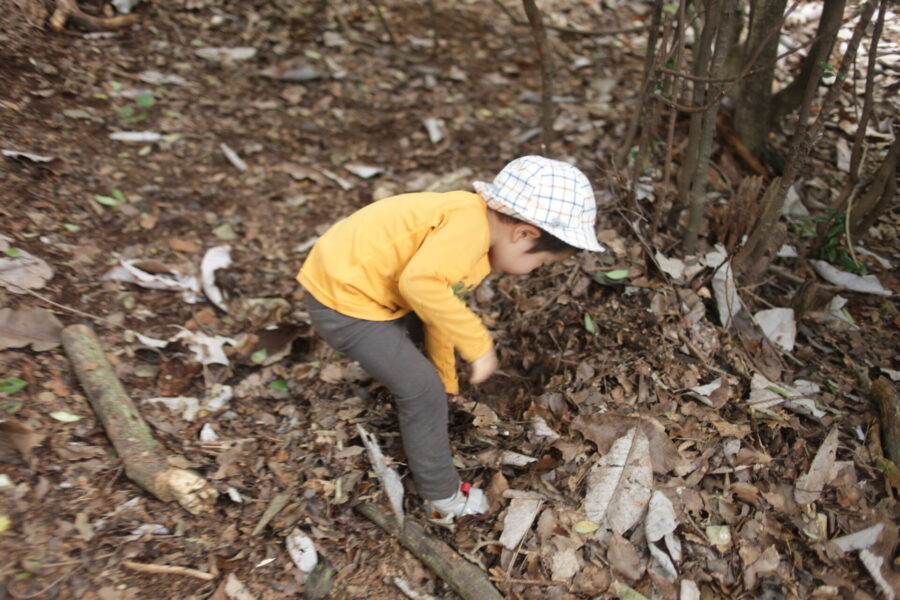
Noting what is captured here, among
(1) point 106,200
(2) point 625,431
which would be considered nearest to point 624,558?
(2) point 625,431

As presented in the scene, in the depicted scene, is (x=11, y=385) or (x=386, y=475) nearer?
(x=11, y=385)

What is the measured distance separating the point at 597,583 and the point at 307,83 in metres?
4.41

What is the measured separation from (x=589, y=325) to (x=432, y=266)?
128 cm

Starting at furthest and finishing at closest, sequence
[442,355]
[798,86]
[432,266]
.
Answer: [798,86] < [442,355] < [432,266]

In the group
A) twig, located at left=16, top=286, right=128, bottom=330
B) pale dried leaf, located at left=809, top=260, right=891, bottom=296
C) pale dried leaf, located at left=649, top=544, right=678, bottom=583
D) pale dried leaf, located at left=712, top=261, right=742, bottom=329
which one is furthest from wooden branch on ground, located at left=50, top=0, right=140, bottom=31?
pale dried leaf, located at left=809, top=260, right=891, bottom=296

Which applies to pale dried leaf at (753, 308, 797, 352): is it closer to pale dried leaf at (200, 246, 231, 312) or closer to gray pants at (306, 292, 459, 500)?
gray pants at (306, 292, 459, 500)

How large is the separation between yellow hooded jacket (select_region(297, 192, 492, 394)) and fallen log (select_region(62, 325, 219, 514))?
3.10 feet

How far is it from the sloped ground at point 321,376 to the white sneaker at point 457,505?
2.3 inches

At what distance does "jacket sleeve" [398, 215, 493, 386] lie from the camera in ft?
7.78

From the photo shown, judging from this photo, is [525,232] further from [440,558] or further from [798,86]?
[798,86]

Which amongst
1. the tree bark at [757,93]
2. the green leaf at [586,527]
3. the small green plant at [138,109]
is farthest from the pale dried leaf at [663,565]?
the small green plant at [138,109]

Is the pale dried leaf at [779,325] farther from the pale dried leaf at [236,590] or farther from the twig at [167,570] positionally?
the twig at [167,570]

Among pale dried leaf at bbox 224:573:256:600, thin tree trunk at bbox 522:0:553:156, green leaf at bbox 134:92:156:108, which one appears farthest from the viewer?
green leaf at bbox 134:92:156:108

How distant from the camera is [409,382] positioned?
8.65 feet
